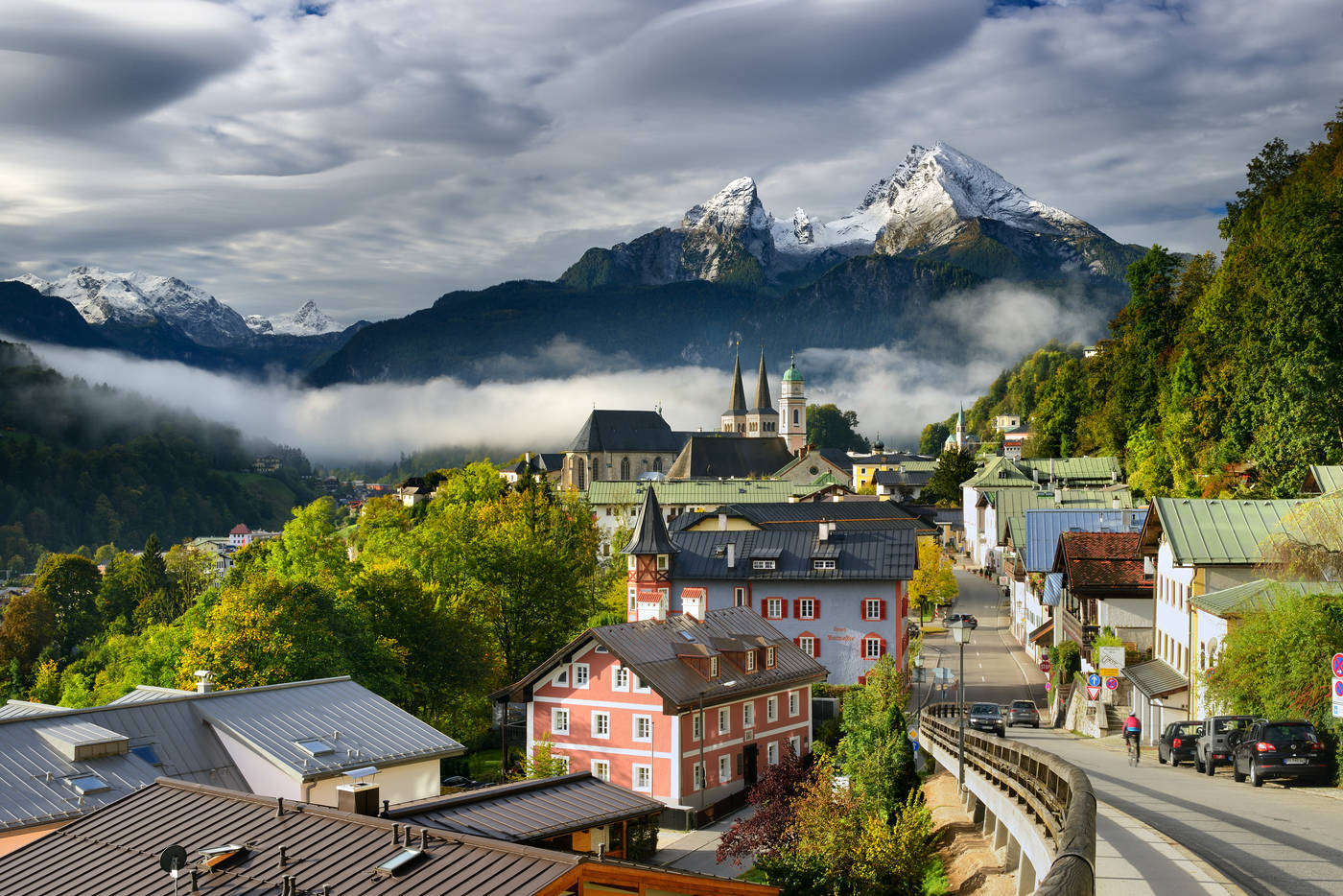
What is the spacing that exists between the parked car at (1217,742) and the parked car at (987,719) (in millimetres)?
15182

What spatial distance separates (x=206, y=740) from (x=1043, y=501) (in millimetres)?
72481

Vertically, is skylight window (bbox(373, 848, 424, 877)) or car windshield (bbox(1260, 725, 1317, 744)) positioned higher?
skylight window (bbox(373, 848, 424, 877))

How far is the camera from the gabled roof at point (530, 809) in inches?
691

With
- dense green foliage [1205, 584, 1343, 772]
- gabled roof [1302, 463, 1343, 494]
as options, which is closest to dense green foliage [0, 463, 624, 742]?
dense green foliage [1205, 584, 1343, 772]

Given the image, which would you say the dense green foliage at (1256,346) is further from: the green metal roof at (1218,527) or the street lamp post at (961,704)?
the street lamp post at (961,704)

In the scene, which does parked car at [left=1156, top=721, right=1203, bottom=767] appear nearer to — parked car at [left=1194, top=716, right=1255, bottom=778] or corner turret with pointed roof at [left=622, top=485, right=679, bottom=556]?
parked car at [left=1194, top=716, right=1255, bottom=778]

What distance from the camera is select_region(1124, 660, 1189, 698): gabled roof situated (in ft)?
134

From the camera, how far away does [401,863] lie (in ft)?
46.2

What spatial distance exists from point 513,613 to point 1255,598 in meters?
44.2

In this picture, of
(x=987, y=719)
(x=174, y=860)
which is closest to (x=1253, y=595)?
(x=987, y=719)

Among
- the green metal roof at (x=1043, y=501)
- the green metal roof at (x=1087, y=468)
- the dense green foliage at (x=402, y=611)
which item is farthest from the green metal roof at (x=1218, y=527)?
the green metal roof at (x=1087, y=468)

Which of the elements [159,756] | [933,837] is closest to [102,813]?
[159,756]

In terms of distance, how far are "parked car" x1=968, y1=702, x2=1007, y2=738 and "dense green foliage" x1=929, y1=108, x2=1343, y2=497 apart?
2016 centimetres

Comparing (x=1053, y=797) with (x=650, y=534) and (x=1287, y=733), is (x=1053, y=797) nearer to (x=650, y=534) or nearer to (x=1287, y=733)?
(x=1287, y=733)
